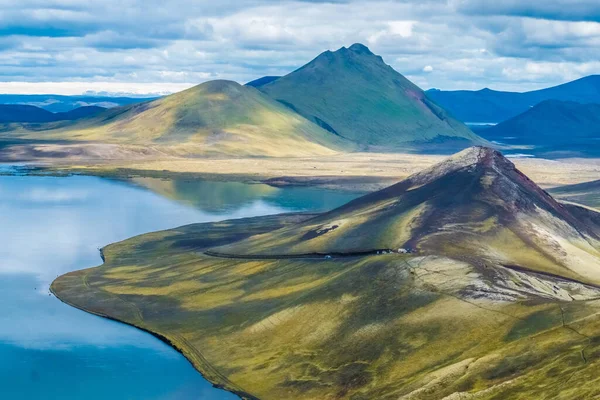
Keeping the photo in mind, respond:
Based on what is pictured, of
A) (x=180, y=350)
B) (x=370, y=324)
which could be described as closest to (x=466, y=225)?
(x=370, y=324)

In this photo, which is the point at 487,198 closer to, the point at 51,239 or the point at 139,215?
the point at 51,239

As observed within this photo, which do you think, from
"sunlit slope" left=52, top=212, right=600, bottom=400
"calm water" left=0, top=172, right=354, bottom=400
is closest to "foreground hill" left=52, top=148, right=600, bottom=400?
"sunlit slope" left=52, top=212, right=600, bottom=400

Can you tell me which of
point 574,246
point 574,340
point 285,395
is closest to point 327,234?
point 574,246

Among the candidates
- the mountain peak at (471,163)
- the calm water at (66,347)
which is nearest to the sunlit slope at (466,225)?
the mountain peak at (471,163)

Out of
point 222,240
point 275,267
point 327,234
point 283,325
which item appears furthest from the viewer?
point 222,240

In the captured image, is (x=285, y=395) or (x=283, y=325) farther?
(x=283, y=325)

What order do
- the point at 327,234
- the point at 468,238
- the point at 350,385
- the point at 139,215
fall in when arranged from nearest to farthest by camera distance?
the point at 350,385, the point at 468,238, the point at 327,234, the point at 139,215
